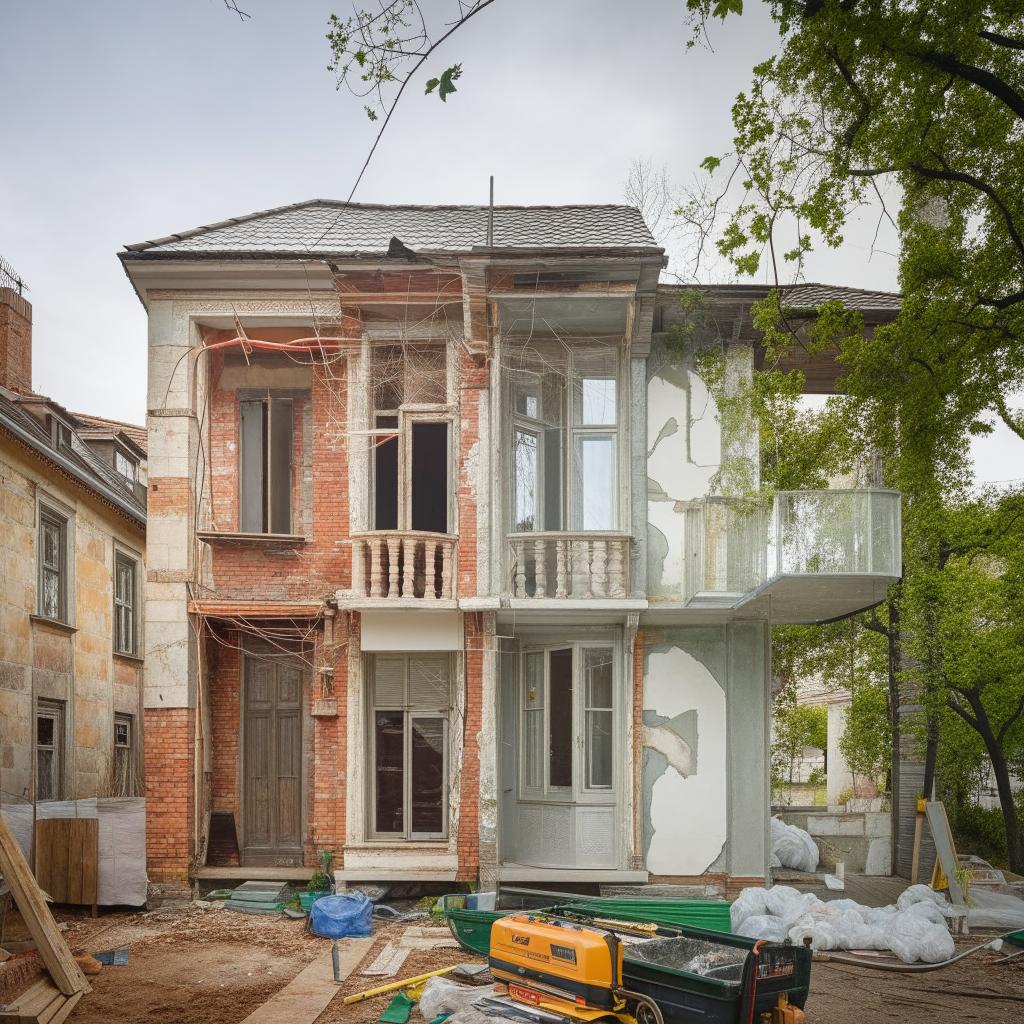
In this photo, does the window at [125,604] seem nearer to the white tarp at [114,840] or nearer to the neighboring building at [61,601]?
the neighboring building at [61,601]

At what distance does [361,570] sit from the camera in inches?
566

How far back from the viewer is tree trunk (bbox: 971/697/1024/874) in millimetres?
17562

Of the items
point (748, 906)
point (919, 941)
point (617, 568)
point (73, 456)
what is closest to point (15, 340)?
point (73, 456)

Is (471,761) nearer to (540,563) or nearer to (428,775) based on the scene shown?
(428,775)

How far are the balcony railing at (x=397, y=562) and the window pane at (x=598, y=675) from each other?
6.84 ft

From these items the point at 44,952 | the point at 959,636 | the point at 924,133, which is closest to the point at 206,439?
the point at 44,952

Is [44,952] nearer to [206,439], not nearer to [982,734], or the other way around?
[206,439]

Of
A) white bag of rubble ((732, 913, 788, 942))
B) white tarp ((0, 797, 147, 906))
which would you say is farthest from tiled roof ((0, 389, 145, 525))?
white bag of rubble ((732, 913, 788, 942))

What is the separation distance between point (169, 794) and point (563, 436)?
276 inches

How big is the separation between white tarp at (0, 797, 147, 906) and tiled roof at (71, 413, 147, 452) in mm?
10839

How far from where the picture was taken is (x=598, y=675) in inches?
588

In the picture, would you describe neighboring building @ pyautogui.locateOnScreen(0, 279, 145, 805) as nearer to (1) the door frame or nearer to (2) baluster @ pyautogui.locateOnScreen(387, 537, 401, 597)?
(1) the door frame

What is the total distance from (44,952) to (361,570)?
5.81 meters

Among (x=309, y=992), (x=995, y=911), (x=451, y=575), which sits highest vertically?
(x=451, y=575)
